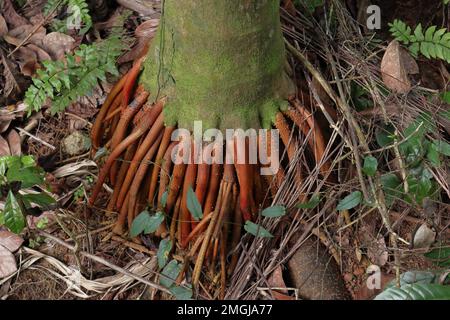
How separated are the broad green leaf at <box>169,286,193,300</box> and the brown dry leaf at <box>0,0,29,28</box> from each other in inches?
62.1

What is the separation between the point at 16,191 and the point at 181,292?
28.8 inches

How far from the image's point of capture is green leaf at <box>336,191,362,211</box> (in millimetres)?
2320

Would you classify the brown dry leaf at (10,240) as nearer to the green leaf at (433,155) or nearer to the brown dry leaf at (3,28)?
the brown dry leaf at (3,28)

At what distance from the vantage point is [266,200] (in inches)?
101

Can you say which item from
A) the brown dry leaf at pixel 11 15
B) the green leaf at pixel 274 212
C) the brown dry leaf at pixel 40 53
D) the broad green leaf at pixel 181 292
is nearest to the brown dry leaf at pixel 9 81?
the brown dry leaf at pixel 40 53

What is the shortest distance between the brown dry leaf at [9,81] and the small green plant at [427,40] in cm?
174

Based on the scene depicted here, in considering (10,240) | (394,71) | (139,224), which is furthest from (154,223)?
(394,71)

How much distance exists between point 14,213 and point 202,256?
2.36 ft

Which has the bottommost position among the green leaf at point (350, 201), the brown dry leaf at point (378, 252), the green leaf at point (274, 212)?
the brown dry leaf at point (378, 252)

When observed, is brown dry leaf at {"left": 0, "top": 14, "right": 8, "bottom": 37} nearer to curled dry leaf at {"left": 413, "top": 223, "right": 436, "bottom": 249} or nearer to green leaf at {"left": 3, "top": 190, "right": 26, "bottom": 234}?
green leaf at {"left": 3, "top": 190, "right": 26, "bottom": 234}

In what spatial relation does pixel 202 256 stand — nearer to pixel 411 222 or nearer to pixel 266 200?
pixel 266 200

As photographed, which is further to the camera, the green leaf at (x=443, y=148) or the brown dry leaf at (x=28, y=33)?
the brown dry leaf at (x=28, y=33)

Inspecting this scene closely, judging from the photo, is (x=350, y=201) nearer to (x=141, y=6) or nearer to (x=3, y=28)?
(x=141, y=6)

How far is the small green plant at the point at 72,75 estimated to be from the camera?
2.66m
